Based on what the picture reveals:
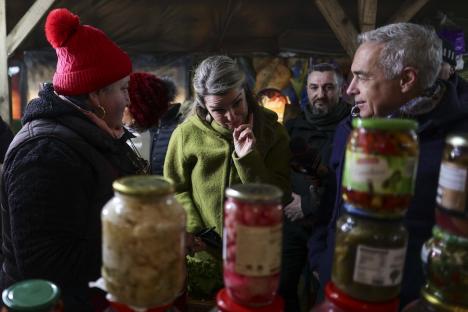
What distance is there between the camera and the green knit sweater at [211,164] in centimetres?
221

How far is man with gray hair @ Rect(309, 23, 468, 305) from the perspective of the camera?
1.32m

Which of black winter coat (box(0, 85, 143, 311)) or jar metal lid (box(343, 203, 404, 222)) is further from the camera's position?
black winter coat (box(0, 85, 143, 311))

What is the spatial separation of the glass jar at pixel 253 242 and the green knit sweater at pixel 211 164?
1.28 meters

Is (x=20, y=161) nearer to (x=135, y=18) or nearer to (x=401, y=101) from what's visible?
(x=401, y=101)

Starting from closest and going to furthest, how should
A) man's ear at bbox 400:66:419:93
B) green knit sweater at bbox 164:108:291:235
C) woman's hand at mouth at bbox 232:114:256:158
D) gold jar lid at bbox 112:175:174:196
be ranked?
gold jar lid at bbox 112:175:174:196 < man's ear at bbox 400:66:419:93 < woman's hand at mouth at bbox 232:114:256:158 < green knit sweater at bbox 164:108:291:235

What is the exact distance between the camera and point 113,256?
84 centimetres

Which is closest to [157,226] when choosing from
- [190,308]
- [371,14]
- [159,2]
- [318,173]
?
[318,173]

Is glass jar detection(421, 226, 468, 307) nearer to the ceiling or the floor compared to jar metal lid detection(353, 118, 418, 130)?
nearer to the floor

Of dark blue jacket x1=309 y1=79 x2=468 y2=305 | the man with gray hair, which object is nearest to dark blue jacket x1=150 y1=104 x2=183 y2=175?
the man with gray hair

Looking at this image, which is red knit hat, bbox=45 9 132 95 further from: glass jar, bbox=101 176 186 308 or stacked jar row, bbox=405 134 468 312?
stacked jar row, bbox=405 134 468 312

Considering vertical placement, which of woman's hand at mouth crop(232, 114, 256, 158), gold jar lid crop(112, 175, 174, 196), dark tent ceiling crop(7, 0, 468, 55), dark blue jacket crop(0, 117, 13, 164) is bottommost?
dark blue jacket crop(0, 117, 13, 164)

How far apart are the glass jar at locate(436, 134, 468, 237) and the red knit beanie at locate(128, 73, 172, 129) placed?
83.5 inches

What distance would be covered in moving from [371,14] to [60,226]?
350 cm

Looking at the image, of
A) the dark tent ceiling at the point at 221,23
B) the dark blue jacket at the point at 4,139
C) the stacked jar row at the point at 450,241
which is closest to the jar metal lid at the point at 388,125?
the stacked jar row at the point at 450,241
